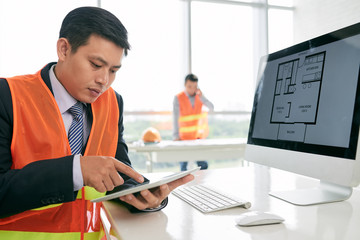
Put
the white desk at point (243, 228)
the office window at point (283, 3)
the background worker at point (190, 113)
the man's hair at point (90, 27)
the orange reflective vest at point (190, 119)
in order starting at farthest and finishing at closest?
the office window at point (283, 3)
the orange reflective vest at point (190, 119)
the background worker at point (190, 113)
the man's hair at point (90, 27)
the white desk at point (243, 228)

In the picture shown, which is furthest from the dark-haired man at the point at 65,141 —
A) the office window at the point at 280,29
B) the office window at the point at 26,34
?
the office window at the point at 280,29

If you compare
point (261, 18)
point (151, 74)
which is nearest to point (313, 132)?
point (151, 74)

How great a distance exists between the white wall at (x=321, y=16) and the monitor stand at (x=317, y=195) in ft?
14.5

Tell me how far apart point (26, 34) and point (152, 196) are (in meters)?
4.13

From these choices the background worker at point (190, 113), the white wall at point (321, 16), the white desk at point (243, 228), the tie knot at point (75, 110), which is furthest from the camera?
the white wall at point (321, 16)

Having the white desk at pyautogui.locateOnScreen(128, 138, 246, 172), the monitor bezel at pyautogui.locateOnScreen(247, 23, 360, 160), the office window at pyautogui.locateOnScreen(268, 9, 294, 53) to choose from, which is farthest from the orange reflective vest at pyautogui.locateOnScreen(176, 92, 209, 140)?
the monitor bezel at pyautogui.locateOnScreen(247, 23, 360, 160)

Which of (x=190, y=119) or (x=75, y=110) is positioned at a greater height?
(x=75, y=110)

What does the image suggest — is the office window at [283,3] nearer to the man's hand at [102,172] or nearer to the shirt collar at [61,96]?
Result: the shirt collar at [61,96]

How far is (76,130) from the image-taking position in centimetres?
113

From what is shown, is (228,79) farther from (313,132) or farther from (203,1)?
(313,132)

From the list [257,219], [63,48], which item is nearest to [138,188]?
[257,219]

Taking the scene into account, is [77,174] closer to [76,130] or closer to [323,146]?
[76,130]

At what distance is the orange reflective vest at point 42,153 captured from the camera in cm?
95

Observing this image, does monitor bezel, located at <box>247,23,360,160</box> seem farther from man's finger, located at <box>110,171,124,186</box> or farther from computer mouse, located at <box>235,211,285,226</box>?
man's finger, located at <box>110,171,124,186</box>
